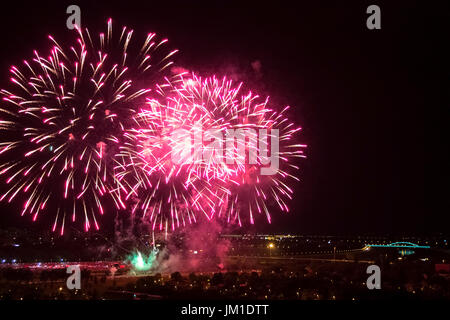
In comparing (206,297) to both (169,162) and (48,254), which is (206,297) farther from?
(48,254)

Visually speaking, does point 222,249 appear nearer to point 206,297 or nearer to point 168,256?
point 168,256

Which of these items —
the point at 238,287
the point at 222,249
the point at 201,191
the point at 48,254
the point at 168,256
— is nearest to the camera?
the point at 238,287

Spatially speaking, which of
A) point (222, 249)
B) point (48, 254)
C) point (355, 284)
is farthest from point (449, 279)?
point (48, 254)

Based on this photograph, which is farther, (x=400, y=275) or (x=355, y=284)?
(x=400, y=275)
